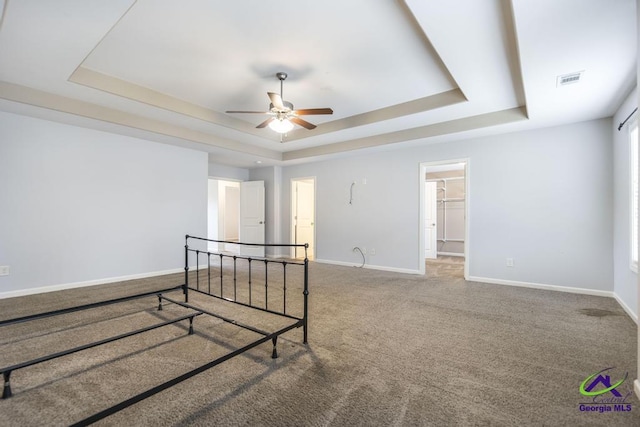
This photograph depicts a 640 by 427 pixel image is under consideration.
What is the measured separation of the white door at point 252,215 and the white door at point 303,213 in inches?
35.0

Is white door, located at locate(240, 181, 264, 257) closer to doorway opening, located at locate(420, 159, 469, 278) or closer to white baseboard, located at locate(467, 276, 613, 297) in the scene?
doorway opening, located at locate(420, 159, 469, 278)

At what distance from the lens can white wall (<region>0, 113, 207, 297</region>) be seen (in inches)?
150

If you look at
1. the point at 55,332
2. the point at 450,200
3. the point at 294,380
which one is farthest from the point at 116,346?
the point at 450,200

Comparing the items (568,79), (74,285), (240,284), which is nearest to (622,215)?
(568,79)

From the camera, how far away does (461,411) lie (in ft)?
5.45

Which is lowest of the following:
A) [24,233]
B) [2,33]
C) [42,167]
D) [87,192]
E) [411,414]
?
[411,414]

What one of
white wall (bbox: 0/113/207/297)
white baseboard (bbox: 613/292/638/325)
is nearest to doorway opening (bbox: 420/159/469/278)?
white baseboard (bbox: 613/292/638/325)

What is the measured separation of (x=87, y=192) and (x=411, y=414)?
16.7ft

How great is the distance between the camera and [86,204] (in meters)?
4.38

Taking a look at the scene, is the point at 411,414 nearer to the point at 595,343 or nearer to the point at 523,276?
the point at 595,343

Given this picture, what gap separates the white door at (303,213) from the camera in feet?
24.4

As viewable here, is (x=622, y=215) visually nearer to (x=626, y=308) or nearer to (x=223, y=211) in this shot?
(x=626, y=308)

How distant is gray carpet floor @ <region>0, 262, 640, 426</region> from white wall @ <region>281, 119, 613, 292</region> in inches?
32.3

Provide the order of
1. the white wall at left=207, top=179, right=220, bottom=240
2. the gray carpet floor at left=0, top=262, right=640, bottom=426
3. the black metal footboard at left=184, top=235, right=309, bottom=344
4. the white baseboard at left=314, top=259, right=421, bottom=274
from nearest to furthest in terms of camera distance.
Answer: the gray carpet floor at left=0, top=262, right=640, bottom=426 < the black metal footboard at left=184, top=235, right=309, bottom=344 < the white baseboard at left=314, top=259, right=421, bottom=274 < the white wall at left=207, top=179, right=220, bottom=240
